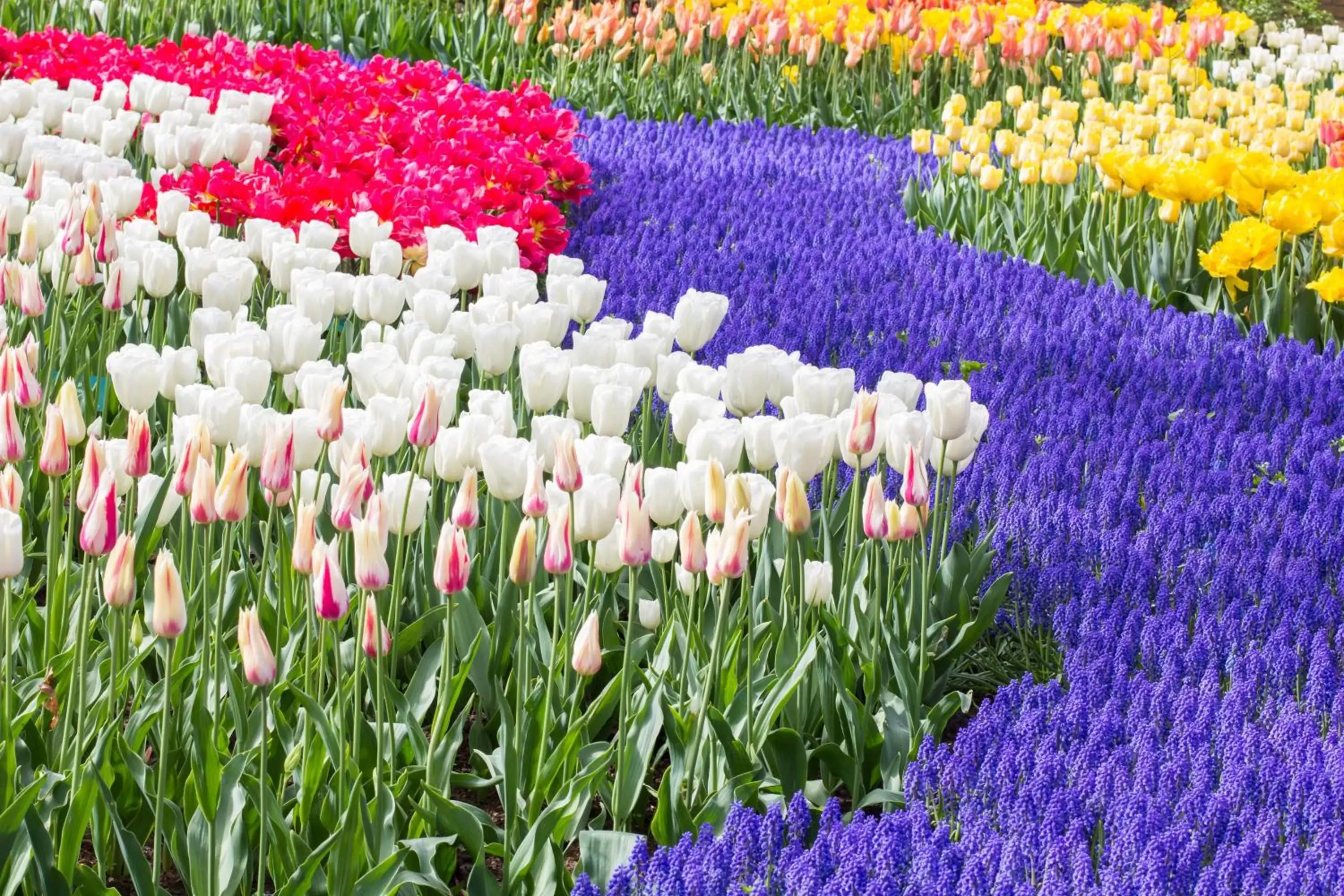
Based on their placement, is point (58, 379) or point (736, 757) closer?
point (736, 757)

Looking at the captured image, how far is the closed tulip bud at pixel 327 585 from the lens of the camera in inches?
73.9

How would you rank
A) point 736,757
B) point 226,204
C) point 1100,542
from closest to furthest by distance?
point 736,757 < point 1100,542 < point 226,204

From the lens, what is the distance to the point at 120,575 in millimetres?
1932

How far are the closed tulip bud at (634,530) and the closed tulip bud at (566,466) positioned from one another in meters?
0.13

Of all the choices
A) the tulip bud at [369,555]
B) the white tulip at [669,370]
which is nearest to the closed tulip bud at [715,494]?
the tulip bud at [369,555]

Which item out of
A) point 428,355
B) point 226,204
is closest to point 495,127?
point 226,204

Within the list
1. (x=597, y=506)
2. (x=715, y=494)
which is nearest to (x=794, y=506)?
(x=715, y=494)

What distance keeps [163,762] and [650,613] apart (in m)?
0.87

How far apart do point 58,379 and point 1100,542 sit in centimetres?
232

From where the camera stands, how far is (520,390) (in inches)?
141

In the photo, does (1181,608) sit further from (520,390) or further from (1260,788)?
(520,390)

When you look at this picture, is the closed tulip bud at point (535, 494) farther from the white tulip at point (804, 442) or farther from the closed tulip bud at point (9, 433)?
the closed tulip bud at point (9, 433)

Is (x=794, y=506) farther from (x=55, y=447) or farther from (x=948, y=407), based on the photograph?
(x=55, y=447)

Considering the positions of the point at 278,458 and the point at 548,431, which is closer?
the point at 278,458
